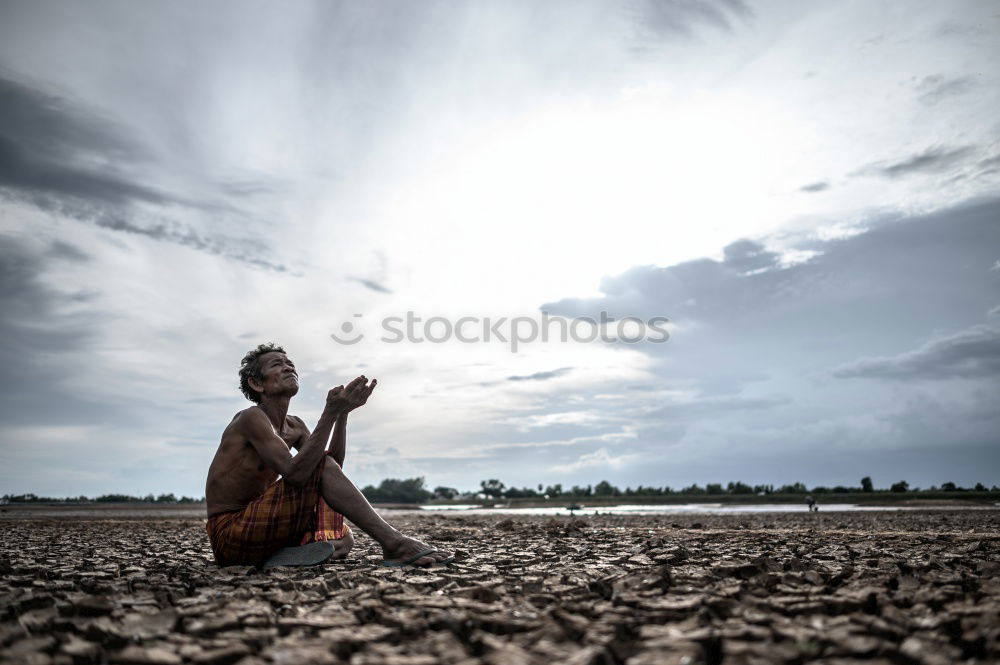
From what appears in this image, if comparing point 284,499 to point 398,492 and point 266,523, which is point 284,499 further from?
point 398,492

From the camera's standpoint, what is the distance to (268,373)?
5.83 metres

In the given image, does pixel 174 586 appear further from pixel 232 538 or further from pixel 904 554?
pixel 904 554

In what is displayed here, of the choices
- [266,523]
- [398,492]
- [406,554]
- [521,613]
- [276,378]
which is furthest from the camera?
[398,492]

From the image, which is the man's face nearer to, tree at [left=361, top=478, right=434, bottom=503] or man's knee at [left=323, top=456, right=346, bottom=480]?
man's knee at [left=323, top=456, right=346, bottom=480]

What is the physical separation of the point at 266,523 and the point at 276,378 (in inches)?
54.1

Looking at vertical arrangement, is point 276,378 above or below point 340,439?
above

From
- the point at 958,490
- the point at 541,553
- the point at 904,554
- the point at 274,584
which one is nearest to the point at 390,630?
the point at 274,584

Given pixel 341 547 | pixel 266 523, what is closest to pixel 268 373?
pixel 266 523

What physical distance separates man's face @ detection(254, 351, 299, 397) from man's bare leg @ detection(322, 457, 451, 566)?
3.00ft

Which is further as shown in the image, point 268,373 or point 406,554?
point 268,373

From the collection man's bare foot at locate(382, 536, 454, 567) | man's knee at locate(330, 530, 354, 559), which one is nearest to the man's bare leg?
man's bare foot at locate(382, 536, 454, 567)

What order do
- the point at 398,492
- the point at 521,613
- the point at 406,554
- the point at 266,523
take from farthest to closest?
1. the point at 398,492
2. the point at 406,554
3. the point at 266,523
4. the point at 521,613

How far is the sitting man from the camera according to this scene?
16.9ft

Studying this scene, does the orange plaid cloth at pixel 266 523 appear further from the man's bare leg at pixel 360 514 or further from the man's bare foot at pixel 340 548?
the man's bare foot at pixel 340 548
